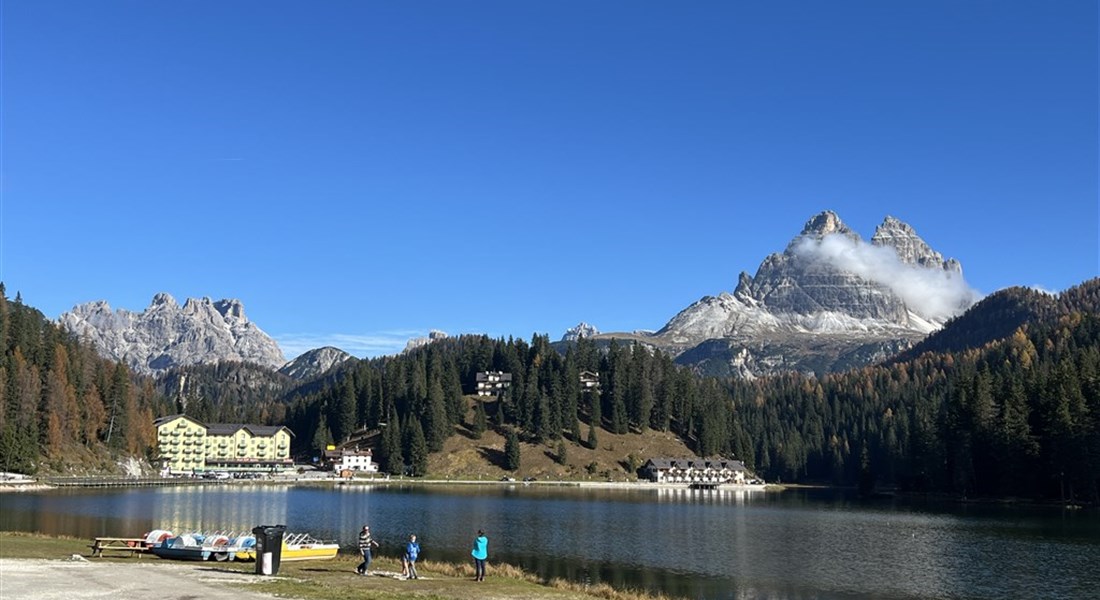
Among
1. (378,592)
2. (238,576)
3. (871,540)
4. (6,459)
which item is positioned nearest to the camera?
(378,592)

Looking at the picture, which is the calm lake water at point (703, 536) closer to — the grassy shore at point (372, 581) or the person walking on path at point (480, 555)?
the grassy shore at point (372, 581)

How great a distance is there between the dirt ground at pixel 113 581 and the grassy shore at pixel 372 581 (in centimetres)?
159

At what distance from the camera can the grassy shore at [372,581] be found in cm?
3700

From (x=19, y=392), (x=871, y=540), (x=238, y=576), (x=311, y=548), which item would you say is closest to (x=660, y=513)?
(x=871, y=540)

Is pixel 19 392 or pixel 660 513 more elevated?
pixel 19 392

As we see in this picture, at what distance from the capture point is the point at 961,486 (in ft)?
506

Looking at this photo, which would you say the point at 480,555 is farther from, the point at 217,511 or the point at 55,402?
the point at 55,402

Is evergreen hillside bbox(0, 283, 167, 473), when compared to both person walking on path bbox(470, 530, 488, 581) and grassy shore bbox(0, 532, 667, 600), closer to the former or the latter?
grassy shore bbox(0, 532, 667, 600)

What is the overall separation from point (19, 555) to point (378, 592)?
20138 millimetres

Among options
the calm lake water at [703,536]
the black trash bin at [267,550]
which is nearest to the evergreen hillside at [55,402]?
the calm lake water at [703,536]

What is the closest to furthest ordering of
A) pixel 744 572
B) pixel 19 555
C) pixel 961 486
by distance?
pixel 19 555
pixel 744 572
pixel 961 486

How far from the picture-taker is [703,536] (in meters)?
86.7

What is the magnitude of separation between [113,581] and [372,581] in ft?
37.5

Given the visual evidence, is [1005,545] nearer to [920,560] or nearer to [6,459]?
[920,560]
